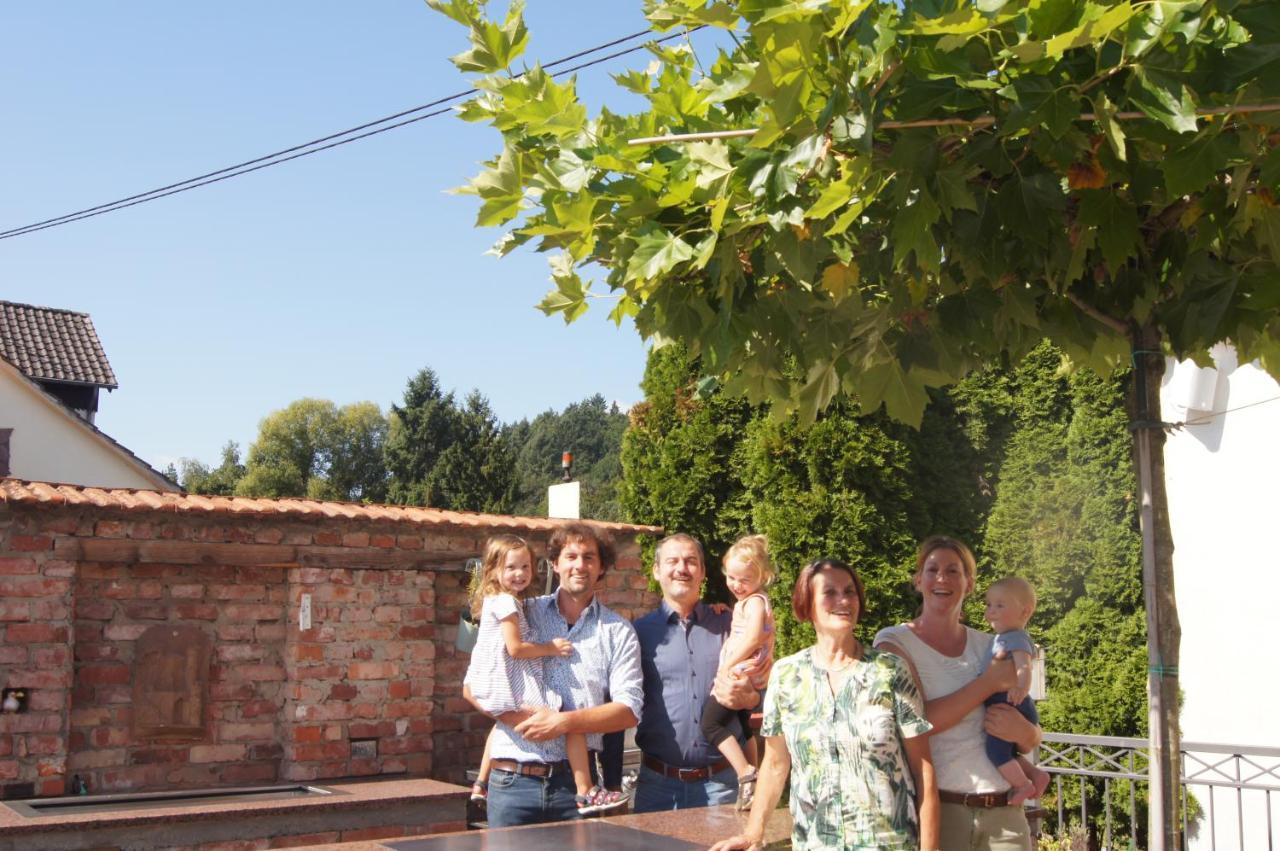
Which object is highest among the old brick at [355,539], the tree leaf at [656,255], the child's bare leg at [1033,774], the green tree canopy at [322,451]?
the green tree canopy at [322,451]

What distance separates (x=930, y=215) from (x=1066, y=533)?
7.71m

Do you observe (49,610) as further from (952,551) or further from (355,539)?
(952,551)

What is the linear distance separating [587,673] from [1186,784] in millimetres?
4720

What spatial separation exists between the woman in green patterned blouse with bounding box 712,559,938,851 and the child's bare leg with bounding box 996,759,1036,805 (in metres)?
0.38

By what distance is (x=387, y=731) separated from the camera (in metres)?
7.64

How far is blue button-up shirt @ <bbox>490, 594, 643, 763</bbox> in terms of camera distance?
14.3 ft

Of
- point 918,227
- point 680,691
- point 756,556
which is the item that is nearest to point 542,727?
point 680,691

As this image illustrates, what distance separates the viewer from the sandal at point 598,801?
4293mm

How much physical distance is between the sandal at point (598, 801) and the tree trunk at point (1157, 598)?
2126 mm

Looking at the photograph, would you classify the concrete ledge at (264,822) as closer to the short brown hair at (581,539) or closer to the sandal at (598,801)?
the sandal at (598,801)

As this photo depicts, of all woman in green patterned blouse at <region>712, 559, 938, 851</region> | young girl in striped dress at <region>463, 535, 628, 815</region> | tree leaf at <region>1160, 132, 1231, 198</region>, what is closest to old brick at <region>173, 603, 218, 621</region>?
young girl in striped dress at <region>463, 535, 628, 815</region>

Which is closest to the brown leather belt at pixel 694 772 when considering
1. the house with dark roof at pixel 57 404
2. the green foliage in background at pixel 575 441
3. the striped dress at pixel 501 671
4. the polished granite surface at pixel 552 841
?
the striped dress at pixel 501 671

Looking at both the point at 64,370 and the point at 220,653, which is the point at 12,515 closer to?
the point at 220,653

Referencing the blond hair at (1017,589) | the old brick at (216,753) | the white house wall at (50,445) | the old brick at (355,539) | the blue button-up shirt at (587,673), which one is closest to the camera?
the blond hair at (1017,589)
